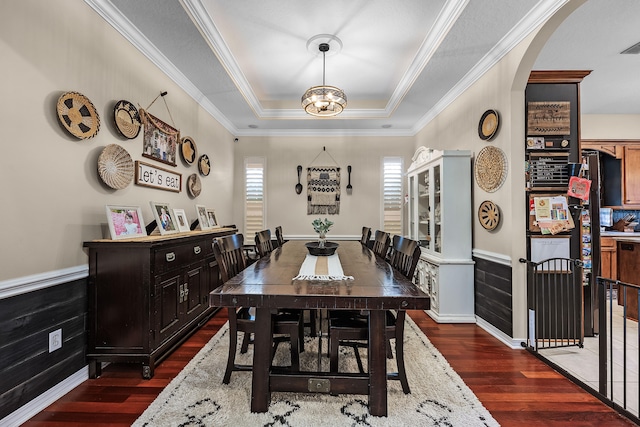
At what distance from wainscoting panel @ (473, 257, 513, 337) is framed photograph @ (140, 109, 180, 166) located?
3664mm

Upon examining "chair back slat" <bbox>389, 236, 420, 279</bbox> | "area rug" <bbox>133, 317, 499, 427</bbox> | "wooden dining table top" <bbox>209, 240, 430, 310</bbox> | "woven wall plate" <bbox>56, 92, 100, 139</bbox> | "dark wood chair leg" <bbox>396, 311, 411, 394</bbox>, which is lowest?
"area rug" <bbox>133, 317, 499, 427</bbox>

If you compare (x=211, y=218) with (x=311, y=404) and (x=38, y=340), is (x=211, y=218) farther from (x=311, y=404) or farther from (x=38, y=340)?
(x=311, y=404)

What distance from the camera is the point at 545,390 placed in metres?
2.02

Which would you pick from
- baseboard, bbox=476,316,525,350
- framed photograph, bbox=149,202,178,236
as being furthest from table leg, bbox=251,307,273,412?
baseboard, bbox=476,316,525,350

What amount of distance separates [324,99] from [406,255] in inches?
70.2

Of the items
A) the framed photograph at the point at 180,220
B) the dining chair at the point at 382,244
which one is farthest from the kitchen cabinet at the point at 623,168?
the framed photograph at the point at 180,220

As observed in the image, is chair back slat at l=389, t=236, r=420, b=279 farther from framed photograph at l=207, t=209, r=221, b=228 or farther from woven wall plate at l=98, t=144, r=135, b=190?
framed photograph at l=207, t=209, r=221, b=228

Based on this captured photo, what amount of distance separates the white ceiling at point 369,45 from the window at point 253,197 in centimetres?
114

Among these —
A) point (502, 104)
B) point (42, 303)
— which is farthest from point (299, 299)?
point (502, 104)

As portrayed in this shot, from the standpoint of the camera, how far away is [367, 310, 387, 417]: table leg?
1721 mm

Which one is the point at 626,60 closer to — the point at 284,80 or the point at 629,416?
the point at 629,416

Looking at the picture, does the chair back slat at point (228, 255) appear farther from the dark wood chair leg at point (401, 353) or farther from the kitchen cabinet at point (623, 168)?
the kitchen cabinet at point (623, 168)

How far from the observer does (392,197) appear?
17.6 ft

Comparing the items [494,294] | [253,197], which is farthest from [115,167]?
[494,294]
